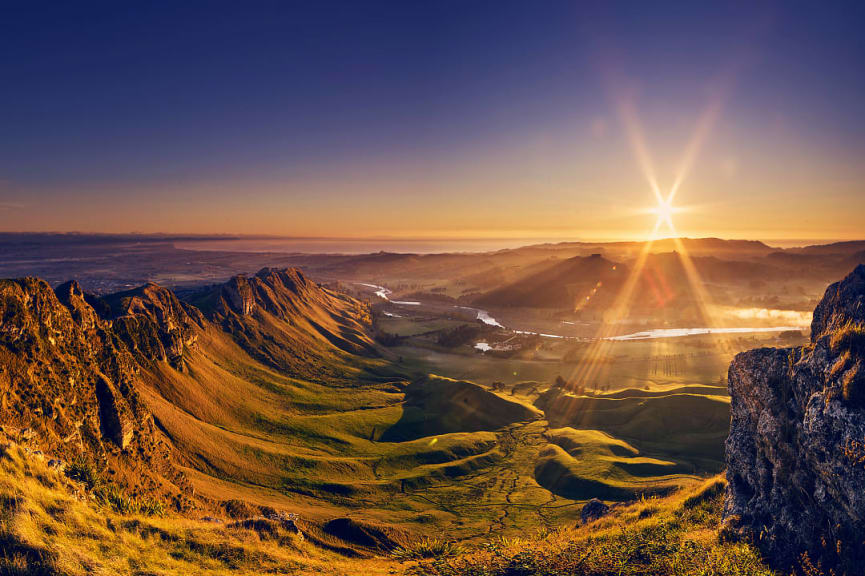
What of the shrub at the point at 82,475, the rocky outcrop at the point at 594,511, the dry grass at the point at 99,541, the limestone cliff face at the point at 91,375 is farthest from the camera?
the rocky outcrop at the point at 594,511

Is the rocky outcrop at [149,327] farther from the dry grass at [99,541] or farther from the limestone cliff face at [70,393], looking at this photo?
the dry grass at [99,541]

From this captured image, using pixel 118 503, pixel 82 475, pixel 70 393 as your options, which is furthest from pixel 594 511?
pixel 70 393

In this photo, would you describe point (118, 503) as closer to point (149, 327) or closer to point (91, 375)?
point (91, 375)

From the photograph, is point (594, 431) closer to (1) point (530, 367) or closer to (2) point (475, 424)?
(2) point (475, 424)

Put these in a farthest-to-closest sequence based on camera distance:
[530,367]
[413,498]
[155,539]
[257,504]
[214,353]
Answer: [530,367] → [214,353] → [413,498] → [257,504] → [155,539]

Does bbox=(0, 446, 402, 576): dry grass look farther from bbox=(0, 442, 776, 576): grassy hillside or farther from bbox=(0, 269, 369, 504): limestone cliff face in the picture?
bbox=(0, 269, 369, 504): limestone cliff face

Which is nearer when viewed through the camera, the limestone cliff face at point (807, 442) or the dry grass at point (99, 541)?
the dry grass at point (99, 541)

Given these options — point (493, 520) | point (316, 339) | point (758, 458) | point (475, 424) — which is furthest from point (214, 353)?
point (758, 458)

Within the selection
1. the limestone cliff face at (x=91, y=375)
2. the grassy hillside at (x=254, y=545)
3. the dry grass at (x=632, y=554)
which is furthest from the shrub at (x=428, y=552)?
the limestone cliff face at (x=91, y=375)

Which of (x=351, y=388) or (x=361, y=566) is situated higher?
(x=361, y=566)
